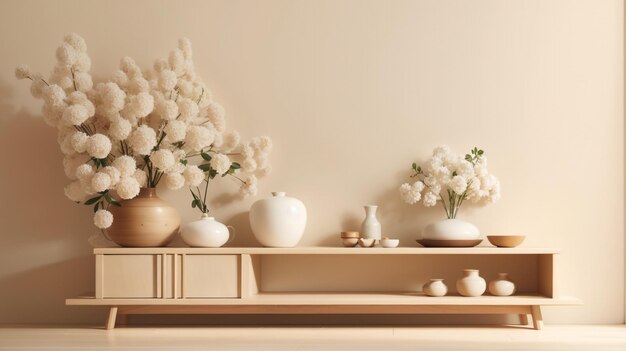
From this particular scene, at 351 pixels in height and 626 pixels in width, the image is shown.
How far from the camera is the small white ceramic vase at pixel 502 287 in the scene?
116 inches

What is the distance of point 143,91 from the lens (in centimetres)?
304

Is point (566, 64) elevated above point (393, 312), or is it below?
above

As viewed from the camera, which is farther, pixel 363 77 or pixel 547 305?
pixel 363 77

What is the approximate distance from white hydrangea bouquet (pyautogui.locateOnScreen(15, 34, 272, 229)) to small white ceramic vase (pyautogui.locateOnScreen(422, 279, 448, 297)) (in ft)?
2.82

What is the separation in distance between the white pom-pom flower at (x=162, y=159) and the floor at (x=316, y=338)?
2.23ft

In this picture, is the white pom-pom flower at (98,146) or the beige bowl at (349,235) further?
the beige bowl at (349,235)

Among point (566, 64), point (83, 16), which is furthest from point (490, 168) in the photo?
point (83, 16)

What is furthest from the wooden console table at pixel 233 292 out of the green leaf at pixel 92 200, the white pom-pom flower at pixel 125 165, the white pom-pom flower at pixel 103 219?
the white pom-pom flower at pixel 125 165

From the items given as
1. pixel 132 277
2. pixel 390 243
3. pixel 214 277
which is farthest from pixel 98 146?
pixel 390 243

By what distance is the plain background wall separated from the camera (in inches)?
126

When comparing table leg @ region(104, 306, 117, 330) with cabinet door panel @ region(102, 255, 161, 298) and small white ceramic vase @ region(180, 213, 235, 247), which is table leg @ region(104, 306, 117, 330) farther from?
small white ceramic vase @ region(180, 213, 235, 247)

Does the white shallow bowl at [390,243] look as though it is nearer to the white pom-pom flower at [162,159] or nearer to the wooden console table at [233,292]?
the wooden console table at [233,292]

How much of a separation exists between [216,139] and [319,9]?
29.6 inches

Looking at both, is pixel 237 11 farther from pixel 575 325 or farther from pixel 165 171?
pixel 575 325
